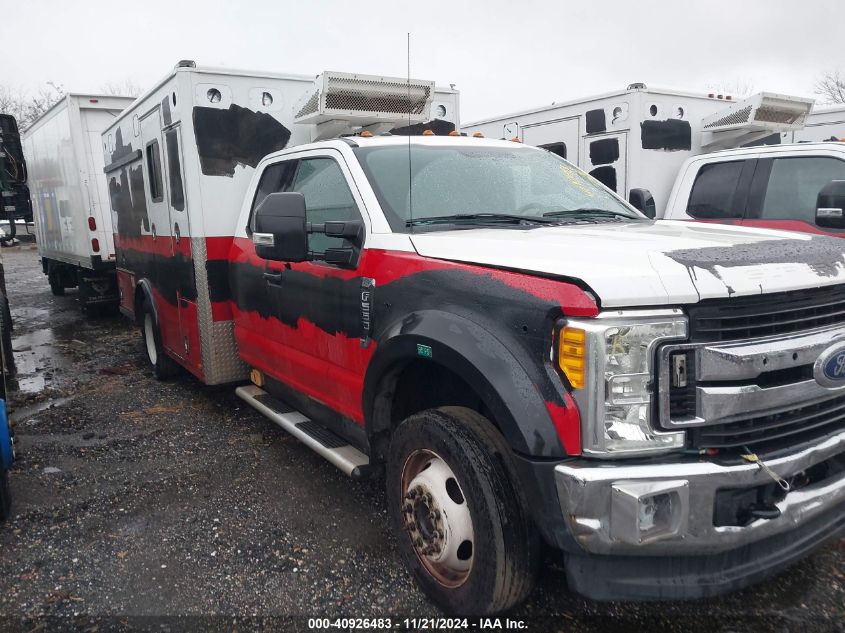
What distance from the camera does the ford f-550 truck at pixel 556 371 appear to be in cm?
216

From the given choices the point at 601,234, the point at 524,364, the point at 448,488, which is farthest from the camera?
the point at 601,234

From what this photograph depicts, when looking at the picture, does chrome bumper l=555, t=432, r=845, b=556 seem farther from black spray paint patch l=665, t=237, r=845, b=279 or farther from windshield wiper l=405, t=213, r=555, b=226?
windshield wiper l=405, t=213, r=555, b=226

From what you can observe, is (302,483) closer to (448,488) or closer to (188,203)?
(448,488)

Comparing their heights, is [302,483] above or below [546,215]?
below

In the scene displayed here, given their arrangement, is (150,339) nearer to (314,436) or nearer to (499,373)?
(314,436)

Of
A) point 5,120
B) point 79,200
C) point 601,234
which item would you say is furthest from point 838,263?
point 79,200

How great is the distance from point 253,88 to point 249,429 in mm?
2600

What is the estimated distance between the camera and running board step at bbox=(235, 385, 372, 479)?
135 inches

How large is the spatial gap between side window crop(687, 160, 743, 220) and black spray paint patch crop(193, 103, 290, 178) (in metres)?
3.71

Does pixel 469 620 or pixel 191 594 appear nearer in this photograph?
pixel 469 620

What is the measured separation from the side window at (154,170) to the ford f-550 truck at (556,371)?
2251mm

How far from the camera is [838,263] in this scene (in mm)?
2537

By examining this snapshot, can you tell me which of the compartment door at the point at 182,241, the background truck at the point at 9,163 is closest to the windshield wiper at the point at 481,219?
the compartment door at the point at 182,241

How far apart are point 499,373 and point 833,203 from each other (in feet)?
12.6
